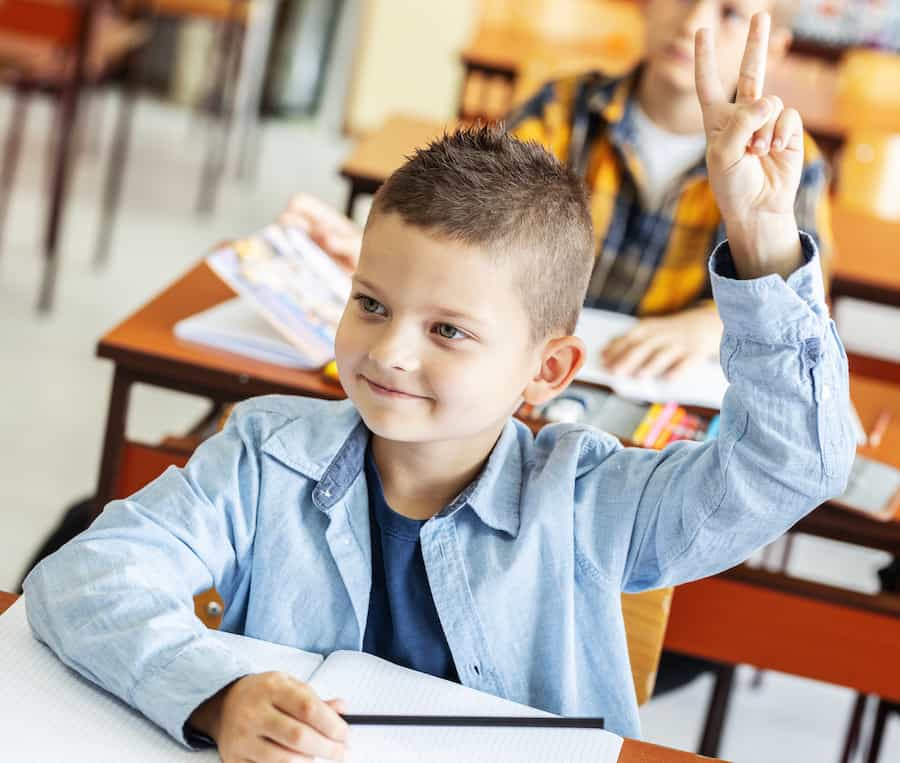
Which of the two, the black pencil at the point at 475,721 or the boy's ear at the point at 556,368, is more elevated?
the boy's ear at the point at 556,368

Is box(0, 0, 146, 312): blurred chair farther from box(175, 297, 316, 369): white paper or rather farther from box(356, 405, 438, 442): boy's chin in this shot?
box(356, 405, 438, 442): boy's chin

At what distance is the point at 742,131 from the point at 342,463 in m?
0.40

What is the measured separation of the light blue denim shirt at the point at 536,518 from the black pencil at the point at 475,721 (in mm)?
163

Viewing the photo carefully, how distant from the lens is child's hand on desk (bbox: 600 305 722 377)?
1.79 m

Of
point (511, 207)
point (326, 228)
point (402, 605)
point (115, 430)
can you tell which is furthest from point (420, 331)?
point (326, 228)

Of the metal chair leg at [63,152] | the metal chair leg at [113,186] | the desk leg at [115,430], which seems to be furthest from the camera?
the metal chair leg at [113,186]

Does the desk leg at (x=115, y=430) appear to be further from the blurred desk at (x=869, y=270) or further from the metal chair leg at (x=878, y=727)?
the blurred desk at (x=869, y=270)

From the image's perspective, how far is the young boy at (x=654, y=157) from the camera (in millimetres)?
2256

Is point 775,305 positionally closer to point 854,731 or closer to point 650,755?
point 650,755

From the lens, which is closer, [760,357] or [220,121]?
[760,357]

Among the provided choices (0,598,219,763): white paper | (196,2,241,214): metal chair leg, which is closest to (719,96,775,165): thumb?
(0,598,219,763): white paper

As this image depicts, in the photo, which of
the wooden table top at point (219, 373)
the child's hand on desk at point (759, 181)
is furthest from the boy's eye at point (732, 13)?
the child's hand on desk at point (759, 181)

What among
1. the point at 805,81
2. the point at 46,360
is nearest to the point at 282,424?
the point at 46,360

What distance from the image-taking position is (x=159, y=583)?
3.37 ft
